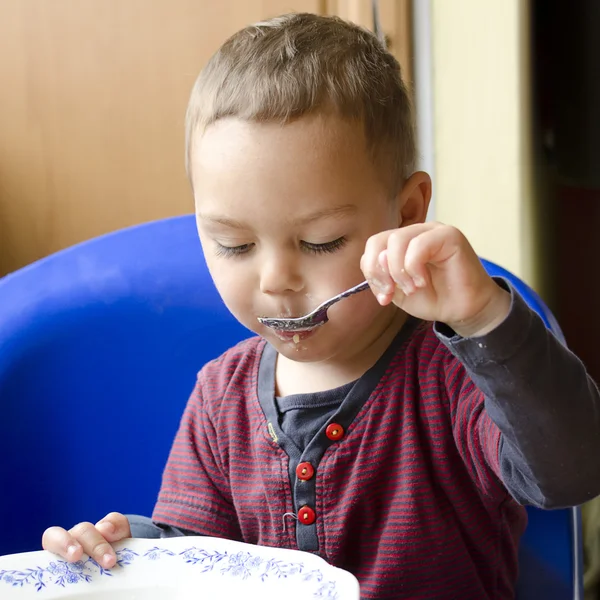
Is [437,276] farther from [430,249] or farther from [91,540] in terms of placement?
[91,540]

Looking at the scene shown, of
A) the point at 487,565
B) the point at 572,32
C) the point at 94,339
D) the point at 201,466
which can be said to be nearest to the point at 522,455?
the point at 487,565

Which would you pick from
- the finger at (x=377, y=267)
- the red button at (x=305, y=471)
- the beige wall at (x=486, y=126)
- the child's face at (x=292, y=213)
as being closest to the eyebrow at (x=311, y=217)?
the child's face at (x=292, y=213)

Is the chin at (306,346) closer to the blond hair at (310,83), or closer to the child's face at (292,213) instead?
the child's face at (292,213)

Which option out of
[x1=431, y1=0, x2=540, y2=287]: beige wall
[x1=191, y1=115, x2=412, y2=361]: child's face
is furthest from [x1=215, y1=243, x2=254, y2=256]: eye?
[x1=431, y1=0, x2=540, y2=287]: beige wall

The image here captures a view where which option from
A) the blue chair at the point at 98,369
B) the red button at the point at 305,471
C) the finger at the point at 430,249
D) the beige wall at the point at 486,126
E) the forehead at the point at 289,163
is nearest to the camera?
the finger at the point at 430,249

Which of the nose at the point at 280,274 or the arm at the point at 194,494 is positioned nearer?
the nose at the point at 280,274

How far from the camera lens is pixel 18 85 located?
1.55m

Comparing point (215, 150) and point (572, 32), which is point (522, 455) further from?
point (572, 32)

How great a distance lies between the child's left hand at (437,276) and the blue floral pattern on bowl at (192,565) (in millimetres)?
186

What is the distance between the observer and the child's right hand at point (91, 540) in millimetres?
631

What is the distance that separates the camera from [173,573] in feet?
2.00

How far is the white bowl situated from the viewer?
0.57 m

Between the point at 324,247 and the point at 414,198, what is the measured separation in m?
0.12

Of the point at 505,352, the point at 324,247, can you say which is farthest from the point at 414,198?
the point at 505,352
